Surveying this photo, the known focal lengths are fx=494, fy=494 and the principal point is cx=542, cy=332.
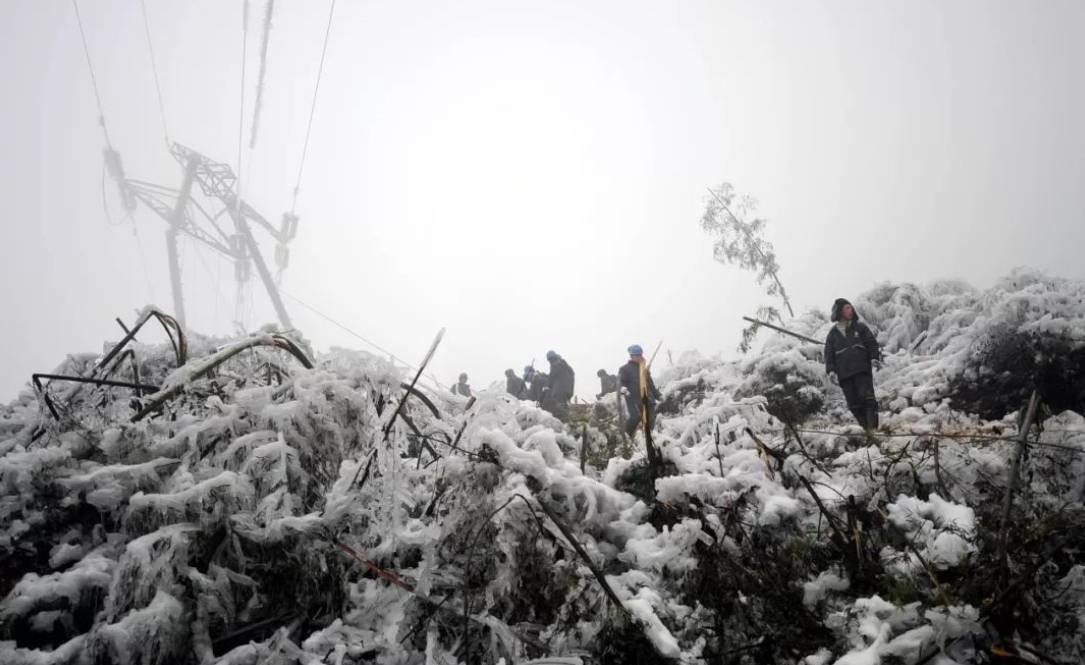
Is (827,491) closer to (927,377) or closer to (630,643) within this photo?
(630,643)

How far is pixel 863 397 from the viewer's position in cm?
614

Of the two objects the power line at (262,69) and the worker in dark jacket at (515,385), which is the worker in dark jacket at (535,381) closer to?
the worker in dark jacket at (515,385)

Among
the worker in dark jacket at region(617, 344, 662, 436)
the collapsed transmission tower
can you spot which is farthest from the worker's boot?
the collapsed transmission tower

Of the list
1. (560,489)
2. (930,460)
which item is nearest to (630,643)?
(560,489)

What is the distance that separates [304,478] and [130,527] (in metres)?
0.62

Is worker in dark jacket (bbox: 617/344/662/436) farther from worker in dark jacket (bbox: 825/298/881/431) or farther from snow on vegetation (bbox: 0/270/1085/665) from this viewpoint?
snow on vegetation (bbox: 0/270/1085/665)

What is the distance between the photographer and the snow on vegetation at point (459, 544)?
1.67m

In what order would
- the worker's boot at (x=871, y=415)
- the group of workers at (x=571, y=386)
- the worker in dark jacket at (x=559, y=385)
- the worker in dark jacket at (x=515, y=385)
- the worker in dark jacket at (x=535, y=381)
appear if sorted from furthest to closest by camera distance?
the worker in dark jacket at (x=515, y=385)
the worker in dark jacket at (x=535, y=381)
the worker in dark jacket at (x=559, y=385)
the group of workers at (x=571, y=386)
the worker's boot at (x=871, y=415)

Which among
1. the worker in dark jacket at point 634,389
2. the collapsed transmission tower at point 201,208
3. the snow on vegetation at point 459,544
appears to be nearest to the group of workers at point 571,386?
the worker in dark jacket at point 634,389

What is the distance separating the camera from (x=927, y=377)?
7715 mm

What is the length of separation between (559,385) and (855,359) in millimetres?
5997

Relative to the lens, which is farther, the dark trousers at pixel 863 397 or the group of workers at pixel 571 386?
the group of workers at pixel 571 386

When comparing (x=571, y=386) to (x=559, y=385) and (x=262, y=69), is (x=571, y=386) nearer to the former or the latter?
(x=559, y=385)

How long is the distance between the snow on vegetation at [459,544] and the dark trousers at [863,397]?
3.28 m
